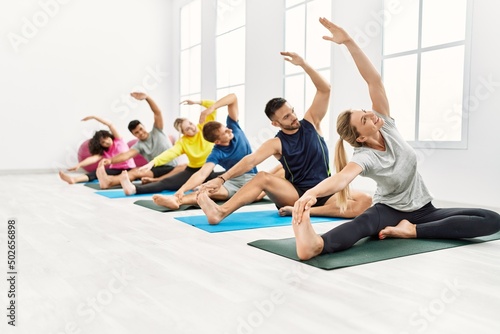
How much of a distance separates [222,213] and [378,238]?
982mm

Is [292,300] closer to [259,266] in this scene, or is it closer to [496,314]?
[259,266]

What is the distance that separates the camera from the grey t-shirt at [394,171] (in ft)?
7.22

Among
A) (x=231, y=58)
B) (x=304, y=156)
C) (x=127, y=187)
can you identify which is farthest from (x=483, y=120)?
(x=231, y=58)

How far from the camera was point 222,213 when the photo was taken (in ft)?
9.78

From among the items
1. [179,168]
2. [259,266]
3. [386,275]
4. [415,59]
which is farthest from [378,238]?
[179,168]

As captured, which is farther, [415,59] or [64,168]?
[64,168]

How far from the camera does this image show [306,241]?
2.04 meters

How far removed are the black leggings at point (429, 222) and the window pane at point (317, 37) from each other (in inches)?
121

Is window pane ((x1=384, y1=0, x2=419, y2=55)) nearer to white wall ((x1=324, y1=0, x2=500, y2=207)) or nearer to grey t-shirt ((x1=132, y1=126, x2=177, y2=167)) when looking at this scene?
white wall ((x1=324, y1=0, x2=500, y2=207))

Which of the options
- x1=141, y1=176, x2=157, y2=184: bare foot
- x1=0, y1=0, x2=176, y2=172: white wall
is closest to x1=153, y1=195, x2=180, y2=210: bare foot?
x1=141, y1=176, x2=157, y2=184: bare foot

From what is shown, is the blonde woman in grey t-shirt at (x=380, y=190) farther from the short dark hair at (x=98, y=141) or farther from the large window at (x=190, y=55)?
the large window at (x=190, y=55)

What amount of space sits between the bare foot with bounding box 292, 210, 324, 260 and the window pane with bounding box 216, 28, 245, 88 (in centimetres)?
492

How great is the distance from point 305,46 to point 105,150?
9.23 feet

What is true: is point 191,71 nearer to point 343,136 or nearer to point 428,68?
point 428,68
